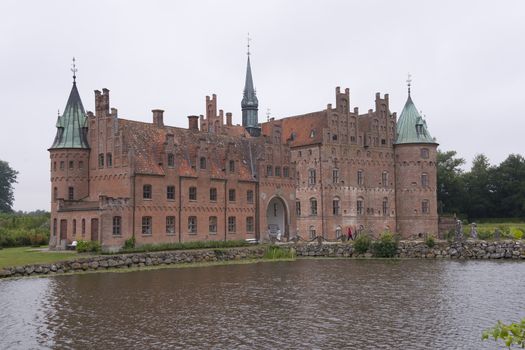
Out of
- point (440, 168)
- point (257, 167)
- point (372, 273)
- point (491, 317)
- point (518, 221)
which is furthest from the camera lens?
point (440, 168)

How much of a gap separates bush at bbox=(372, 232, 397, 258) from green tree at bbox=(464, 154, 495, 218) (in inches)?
1594

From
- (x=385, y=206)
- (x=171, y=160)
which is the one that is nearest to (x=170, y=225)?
(x=171, y=160)

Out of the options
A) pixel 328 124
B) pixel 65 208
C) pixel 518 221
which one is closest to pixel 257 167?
pixel 328 124

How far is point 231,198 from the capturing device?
5512 centimetres

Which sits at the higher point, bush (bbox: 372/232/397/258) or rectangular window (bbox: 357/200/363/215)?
rectangular window (bbox: 357/200/363/215)

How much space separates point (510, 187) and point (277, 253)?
46351 mm

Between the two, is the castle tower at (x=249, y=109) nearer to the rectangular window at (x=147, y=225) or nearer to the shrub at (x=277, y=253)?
the shrub at (x=277, y=253)

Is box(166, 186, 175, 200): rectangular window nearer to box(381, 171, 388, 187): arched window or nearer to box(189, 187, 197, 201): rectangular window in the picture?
box(189, 187, 197, 201): rectangular window

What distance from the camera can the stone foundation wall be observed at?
39781mm

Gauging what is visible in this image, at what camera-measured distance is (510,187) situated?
8400cm

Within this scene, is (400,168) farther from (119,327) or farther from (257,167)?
(119,327)

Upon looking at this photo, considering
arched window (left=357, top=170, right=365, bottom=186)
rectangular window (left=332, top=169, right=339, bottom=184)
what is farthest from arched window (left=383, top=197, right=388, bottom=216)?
rectangular window (left=332, top=169, right=339, bottom=184)

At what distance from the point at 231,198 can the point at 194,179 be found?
Result: 4.53m

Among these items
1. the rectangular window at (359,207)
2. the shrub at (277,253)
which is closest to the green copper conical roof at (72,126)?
the shrub at (277,253)
